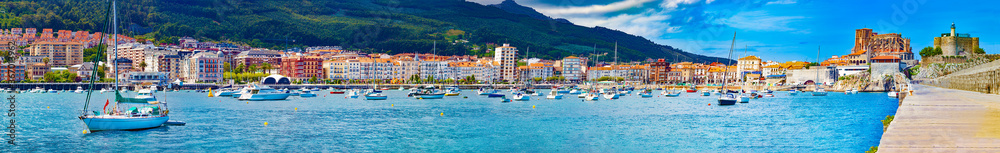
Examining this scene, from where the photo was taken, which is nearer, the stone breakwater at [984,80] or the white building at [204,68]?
the stone breakwater at [984,80]

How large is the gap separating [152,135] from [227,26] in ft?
511

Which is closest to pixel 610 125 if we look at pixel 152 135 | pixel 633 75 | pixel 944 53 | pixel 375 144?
pixel 375 144

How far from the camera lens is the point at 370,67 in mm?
116125

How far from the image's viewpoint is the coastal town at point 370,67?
3925 inches

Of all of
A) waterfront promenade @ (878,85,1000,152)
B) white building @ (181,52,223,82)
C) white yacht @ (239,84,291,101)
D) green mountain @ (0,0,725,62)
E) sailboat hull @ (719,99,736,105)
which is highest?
green mountain @ (0,0,725,62)

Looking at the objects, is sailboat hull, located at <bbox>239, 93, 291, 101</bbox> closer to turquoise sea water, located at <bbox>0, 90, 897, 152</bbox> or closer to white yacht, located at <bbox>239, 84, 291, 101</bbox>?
white yacht, located at <bbox>239, 84, 291, 101</bbox>

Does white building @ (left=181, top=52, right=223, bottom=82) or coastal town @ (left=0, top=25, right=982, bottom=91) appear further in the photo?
white building @ (left=181, top=52, right=223, bottom=82)

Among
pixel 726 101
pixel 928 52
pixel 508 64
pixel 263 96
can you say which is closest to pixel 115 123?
pixel 263 96

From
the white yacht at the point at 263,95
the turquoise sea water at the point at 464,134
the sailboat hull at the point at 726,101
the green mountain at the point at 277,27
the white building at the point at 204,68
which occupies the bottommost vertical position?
the turquoise sea water at the point at 464,134

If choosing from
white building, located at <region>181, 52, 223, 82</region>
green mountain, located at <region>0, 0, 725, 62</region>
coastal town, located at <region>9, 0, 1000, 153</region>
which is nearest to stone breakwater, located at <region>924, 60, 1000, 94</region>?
coastal town, located at <region>9, 0, 1000, 153</region>

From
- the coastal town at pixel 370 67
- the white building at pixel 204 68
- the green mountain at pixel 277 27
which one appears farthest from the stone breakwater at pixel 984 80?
the green mountain at pixel 277 27

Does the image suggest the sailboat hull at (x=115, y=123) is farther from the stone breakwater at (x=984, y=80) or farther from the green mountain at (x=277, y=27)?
the green mountain at (x=277, y=27)

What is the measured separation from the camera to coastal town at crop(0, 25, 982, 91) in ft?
327

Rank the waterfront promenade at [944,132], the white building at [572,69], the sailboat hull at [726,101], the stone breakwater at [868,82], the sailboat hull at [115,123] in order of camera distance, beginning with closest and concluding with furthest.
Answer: the waterfront promenade at [944,132]
the sailboat hull at [115,123]
the sailboat hull at [726,101]
the stone breakwater at [868,82]
the white building at [572,69]
